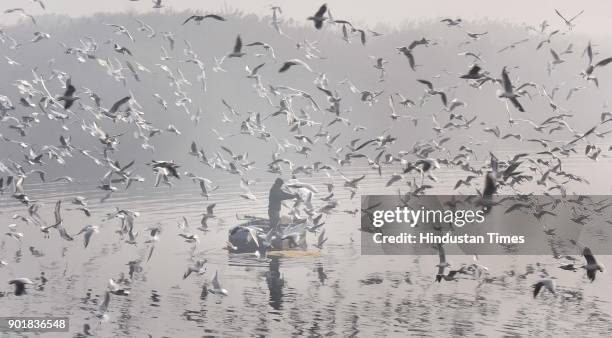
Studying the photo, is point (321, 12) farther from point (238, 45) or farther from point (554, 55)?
point (554, 55)

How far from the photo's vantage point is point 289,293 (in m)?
34.7

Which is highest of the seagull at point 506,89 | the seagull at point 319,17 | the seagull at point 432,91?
the seagull at point 319,17

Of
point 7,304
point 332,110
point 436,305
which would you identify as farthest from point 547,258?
point 7,304

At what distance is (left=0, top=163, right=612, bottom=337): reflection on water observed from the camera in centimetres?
3016

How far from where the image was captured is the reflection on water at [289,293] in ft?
98.9

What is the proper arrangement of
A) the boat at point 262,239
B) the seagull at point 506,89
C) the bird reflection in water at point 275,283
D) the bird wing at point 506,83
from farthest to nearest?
1. the boat at point 262,239
2. the bird reflection in water at point 275,283
3. the bird wing at point 506,83
4. the seagull at point 506,89

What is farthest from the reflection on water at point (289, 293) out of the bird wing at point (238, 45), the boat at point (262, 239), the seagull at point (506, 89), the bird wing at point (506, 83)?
the bird wing at point (238, 45)

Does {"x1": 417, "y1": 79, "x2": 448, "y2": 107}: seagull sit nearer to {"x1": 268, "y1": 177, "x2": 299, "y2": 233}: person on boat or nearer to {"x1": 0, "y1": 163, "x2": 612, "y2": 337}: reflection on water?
{"x1": 0, "y1": 163, "x2": 612, "y2": 337}: reflection on water

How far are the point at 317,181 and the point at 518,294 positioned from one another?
170ft

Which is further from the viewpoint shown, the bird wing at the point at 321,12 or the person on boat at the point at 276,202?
Answer: the person on boat at the point at 276,202

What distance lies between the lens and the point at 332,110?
34.8m

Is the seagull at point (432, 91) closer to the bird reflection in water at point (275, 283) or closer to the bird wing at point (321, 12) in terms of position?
the bird wing at point (321, 12)

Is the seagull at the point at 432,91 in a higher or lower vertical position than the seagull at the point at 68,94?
higher

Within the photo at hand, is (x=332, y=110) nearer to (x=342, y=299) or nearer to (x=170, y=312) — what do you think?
(x=342, y=299)
